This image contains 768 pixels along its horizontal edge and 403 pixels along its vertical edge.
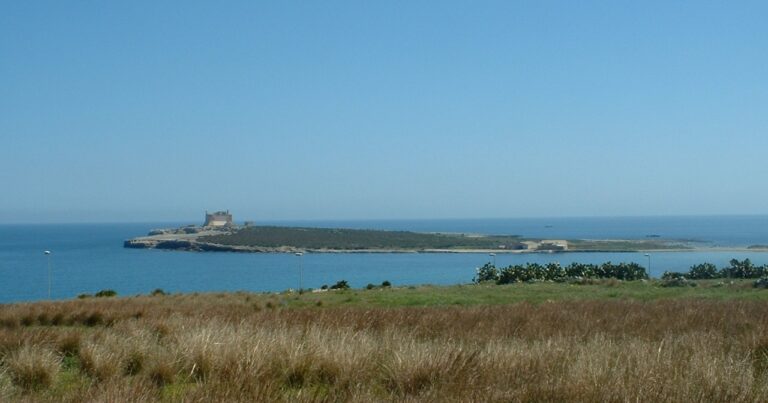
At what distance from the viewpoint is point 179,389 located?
7402 millimetres

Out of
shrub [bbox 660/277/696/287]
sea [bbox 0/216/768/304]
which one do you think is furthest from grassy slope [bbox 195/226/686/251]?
shrub [bbox 660/277/696/287]

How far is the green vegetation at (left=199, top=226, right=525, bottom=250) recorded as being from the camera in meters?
151

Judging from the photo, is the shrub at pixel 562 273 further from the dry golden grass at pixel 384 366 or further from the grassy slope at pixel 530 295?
the dry golden grass at pixel 384 366

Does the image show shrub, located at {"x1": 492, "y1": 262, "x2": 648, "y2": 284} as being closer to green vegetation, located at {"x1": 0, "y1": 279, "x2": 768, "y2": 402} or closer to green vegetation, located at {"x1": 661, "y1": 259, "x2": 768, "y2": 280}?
green vegetation, located at {"x1": 661, "y1": 259, "x2": 768, "y2": 280}

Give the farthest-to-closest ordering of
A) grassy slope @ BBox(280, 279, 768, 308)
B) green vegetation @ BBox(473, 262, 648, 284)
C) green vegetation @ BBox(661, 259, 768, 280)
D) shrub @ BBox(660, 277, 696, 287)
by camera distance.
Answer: green vegetation @ BBox(473, 262, 648, 284) → green vegetation @ BBox(661, 259, 768, 280) → shrub @ BBox(660, 277, 696, 287) → grassy slope @ BBox(280, 279, 768, 308)

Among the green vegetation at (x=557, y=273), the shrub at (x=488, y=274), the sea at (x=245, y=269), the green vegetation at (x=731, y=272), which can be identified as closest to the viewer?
the green vegetation at (x=731, y=272)

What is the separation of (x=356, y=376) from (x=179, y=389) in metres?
1.68

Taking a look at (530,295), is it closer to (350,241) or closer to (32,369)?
(32,369)

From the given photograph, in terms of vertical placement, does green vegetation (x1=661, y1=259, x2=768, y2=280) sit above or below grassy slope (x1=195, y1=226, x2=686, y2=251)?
above

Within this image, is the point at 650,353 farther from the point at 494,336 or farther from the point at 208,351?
the point at 208,351

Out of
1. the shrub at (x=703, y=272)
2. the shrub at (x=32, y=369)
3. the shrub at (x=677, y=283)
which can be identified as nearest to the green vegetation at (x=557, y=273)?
the shrub at (x=703, y=272)

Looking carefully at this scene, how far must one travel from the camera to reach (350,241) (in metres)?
165

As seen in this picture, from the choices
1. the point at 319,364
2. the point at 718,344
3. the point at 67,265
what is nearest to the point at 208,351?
the point at 319,364

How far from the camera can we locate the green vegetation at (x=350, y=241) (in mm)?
150875
